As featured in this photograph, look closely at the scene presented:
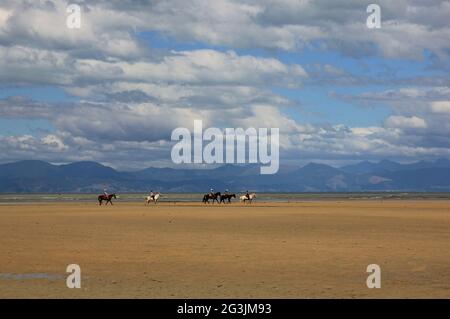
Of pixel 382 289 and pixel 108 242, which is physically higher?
pixel 108 242

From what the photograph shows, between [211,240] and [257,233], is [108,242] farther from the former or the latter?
[257,233]

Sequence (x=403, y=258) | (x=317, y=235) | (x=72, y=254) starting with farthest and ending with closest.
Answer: (x=317, y=235), (x=72, y=254), (x=403, y=258)

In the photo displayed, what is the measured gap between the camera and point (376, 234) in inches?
1281

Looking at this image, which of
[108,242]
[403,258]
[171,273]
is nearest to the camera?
[171,273]

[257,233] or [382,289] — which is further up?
[257,233]

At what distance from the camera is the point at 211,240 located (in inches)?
1152

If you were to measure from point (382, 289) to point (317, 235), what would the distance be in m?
15.2
